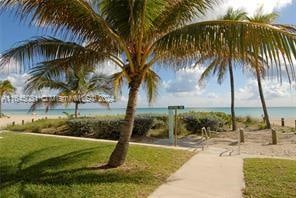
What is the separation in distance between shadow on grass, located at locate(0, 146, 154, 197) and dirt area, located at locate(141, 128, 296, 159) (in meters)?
6.40

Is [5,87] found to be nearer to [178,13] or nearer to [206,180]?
[178,13]

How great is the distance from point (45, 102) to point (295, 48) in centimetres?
1963

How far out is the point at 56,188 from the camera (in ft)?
26.5

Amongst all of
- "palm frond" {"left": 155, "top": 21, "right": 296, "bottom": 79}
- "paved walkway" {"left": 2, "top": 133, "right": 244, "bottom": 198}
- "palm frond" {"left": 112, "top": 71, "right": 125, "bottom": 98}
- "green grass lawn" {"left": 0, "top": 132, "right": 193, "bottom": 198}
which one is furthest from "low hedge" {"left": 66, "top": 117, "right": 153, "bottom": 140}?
"palm frond" {"left": 155, "top": 21, "right": 296, "bottom": 79}

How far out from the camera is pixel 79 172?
9.23 meters

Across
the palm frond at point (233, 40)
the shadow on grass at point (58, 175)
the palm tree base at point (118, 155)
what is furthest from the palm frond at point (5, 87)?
the palm frond at point (233, 40)

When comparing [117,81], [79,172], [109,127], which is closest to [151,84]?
[117,81]

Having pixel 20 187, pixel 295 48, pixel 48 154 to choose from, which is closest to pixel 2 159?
pixel 48 154

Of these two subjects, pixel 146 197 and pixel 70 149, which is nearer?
pixel 146 197

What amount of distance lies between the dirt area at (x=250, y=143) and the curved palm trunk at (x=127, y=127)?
19.5ft

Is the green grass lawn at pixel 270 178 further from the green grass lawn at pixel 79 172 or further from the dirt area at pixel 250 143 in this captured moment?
the dirt area at pixel 250 143

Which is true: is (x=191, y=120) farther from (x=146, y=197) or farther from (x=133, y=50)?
(x=146, y=197)

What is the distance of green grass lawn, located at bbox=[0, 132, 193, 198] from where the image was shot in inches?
310

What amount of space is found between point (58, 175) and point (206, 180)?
3470 millimetres
